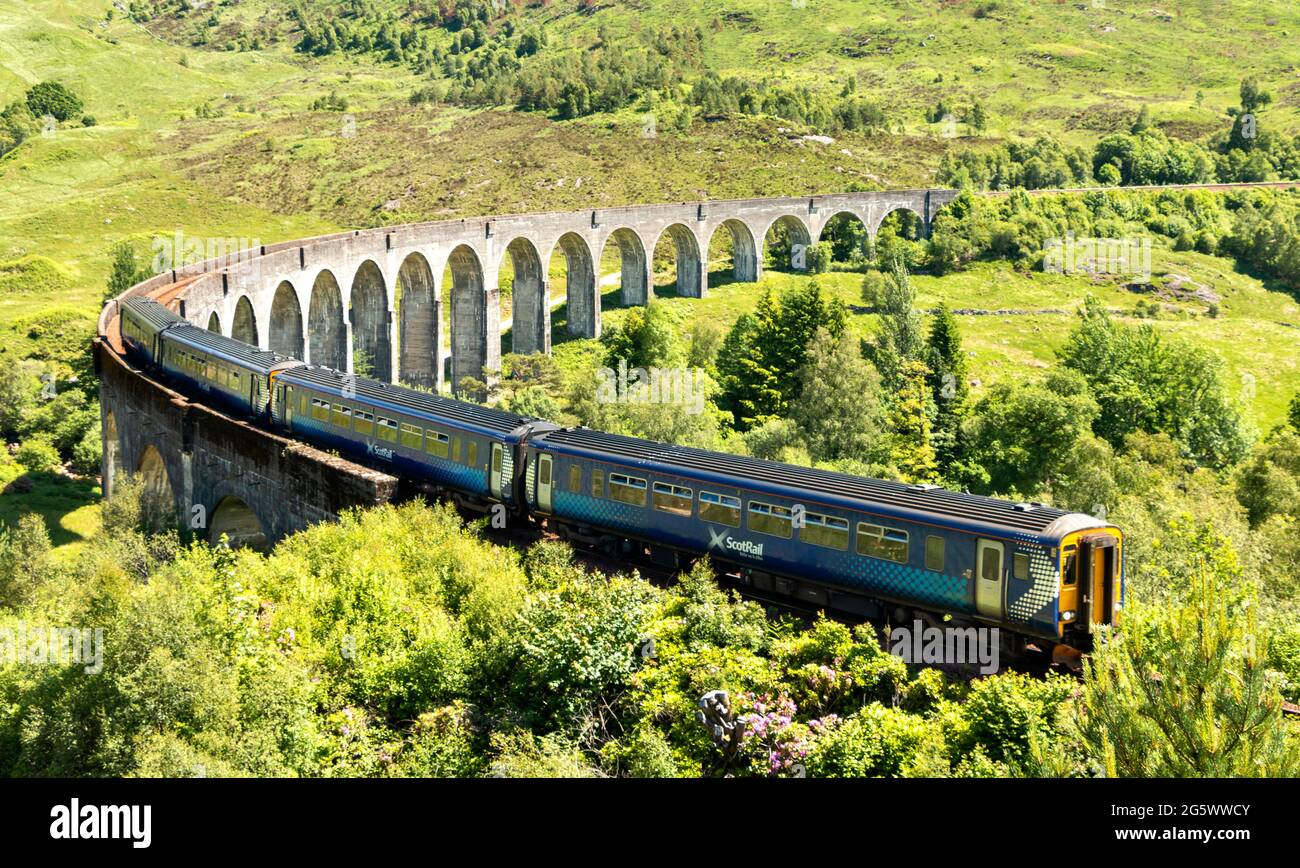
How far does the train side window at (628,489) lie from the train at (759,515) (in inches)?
1.4

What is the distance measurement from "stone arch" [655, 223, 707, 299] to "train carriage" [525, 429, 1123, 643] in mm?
65224

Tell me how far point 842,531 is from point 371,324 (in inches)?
1923

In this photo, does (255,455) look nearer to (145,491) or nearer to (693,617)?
(145,491)

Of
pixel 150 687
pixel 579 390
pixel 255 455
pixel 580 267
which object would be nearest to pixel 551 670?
pixel 150 687

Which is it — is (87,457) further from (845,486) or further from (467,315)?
(845,486)

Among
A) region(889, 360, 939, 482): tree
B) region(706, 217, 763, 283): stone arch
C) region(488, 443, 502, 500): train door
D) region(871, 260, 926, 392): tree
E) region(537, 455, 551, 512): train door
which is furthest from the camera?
region(706, 217, 763, 283): stone arch

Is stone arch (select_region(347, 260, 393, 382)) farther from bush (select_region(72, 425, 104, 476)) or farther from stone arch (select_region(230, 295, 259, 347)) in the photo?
bush (select_region(72, 425, 104, 476))

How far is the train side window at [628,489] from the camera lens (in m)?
26.2

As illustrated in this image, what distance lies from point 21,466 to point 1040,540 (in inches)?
2186

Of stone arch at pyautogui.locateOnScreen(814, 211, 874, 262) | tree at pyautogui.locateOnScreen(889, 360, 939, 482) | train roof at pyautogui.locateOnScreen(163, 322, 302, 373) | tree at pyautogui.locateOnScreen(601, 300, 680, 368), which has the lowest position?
tree at pyautogui.locateOnScreen(889, 360, 939, 482)

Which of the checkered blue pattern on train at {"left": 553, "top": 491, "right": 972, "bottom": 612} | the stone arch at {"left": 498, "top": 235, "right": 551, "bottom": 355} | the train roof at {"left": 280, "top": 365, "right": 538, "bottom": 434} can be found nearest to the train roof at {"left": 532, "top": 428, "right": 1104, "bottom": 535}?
the checkered blue pattern on train at {"left": 553, "top": 491, "right": 972, "bottom": 612}

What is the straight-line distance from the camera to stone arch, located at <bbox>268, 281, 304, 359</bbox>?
2291 inches

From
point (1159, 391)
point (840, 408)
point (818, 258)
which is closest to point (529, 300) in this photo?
point (840, 408)

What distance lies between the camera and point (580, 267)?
267 ft
